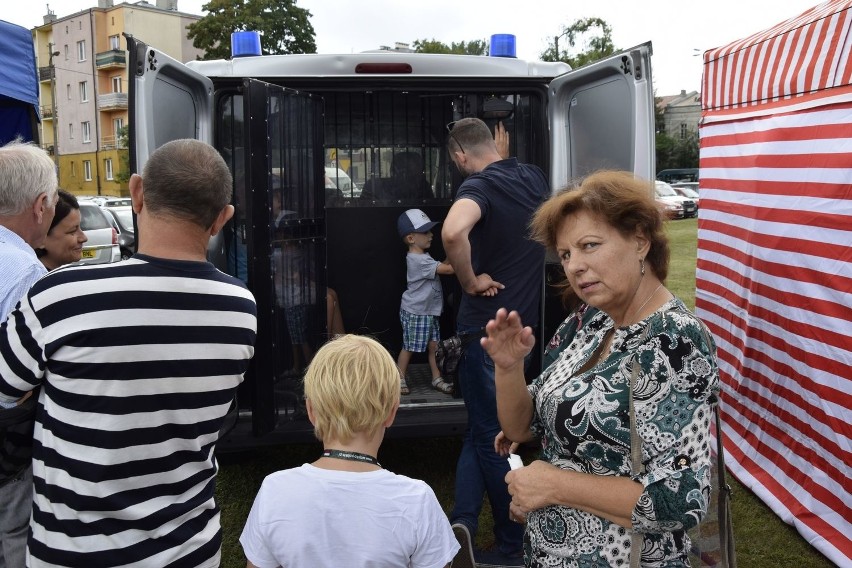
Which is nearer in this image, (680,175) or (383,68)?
(383,68)

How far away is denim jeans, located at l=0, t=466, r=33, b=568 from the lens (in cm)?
222

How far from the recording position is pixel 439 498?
458cm

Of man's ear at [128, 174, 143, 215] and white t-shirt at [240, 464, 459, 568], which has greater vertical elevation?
man's ear at [128, 174, 143, 215]

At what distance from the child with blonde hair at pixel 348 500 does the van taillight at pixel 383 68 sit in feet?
9.49

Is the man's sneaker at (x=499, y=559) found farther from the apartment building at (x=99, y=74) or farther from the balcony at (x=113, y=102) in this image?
the balcony at (x=113, y=102)

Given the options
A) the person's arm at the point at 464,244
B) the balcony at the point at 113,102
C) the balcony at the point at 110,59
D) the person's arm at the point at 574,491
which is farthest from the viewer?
the balcony at the point at 113,102

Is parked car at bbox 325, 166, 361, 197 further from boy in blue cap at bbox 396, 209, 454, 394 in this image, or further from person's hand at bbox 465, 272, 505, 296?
person's hand at bbox 465, 272, 505, 296

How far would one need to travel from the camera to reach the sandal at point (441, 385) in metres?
5.31

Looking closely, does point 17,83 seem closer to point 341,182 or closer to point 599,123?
point 341,182

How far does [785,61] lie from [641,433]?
11.3 feet

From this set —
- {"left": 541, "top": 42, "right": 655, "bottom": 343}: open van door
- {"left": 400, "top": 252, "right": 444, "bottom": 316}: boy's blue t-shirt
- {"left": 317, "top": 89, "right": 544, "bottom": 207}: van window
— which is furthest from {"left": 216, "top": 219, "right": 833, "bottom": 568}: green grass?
{"left": 317, "top": 89, "right": 544, "bottom": 207}: van window

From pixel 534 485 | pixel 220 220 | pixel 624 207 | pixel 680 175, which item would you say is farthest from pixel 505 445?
pixel 680 175

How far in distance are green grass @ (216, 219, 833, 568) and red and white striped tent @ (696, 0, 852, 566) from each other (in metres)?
0.10

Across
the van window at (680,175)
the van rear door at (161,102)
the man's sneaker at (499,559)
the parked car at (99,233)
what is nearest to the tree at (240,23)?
the parked car at (99,233)
